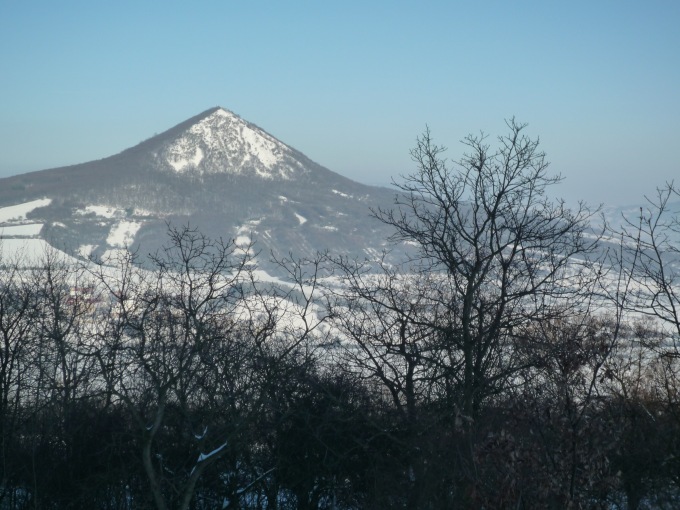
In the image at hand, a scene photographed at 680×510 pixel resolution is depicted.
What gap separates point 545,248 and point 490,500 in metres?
5.41

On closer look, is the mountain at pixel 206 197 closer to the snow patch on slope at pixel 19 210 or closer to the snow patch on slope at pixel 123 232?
the snow patch on slope at pixel 123 232

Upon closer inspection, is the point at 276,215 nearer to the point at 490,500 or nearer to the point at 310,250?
the point at 310,250

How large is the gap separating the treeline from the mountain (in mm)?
24648

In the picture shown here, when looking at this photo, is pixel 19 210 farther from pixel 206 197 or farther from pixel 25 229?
pixel 206 197

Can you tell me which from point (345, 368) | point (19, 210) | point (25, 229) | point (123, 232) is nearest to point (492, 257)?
point (345, 368)

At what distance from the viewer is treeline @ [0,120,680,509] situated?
8.25 meters

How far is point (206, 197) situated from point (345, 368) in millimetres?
60466

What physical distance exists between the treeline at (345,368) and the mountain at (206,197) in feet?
80.9

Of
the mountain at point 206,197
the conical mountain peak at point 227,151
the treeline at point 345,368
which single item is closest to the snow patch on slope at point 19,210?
the mountain at point 206,197

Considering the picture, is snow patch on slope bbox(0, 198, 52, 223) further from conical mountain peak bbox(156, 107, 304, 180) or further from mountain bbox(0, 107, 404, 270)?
conical mountain peak bbox(156, 107, 304, 180)

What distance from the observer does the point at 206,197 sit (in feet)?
226

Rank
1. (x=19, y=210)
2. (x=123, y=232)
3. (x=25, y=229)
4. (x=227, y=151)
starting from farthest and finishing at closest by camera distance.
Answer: (x=227, y=151) < (x=19, y=210) < (x=123, y=232) < (x=25, y=229)

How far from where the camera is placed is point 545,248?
9289 mm

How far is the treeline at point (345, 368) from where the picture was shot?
8.25 meters
